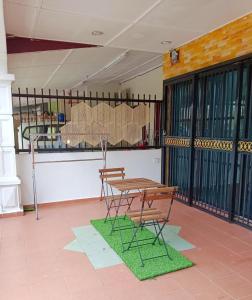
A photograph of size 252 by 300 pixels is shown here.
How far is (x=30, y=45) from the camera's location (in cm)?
444

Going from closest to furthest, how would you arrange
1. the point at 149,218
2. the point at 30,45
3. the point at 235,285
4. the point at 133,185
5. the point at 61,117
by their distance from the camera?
the point at 235,285, the point at 149,218, the point at 133,185, the point at 30,45, the point at 61,117

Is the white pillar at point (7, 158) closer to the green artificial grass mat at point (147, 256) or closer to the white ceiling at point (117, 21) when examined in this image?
the white ceiling at point (117, 21)

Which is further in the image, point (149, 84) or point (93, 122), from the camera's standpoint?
point (149, 84)

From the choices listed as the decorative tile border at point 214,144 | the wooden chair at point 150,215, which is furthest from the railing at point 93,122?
the wooden chair at point 150,215

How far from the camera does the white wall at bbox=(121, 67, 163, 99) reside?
6.95 metres

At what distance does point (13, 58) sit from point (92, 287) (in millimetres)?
4974

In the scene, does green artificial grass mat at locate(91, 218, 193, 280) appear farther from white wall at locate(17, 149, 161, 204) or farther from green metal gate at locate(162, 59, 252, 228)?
white wall at locate(17, 149, 161, 204)

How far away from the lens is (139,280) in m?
2.45

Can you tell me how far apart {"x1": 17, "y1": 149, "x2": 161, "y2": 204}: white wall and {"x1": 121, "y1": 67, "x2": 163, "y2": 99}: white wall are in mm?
2357

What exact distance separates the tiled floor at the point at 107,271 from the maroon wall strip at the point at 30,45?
2943 millimetres

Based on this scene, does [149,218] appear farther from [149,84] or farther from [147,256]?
[149,84]

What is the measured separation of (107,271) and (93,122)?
9.83 feet

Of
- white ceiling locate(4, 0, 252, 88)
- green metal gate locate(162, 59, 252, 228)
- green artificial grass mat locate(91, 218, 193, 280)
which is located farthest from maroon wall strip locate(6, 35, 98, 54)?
green artificial grass mat locate(91, 218, 193, 280)

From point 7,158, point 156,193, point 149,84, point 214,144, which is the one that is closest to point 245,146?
point 214,144
